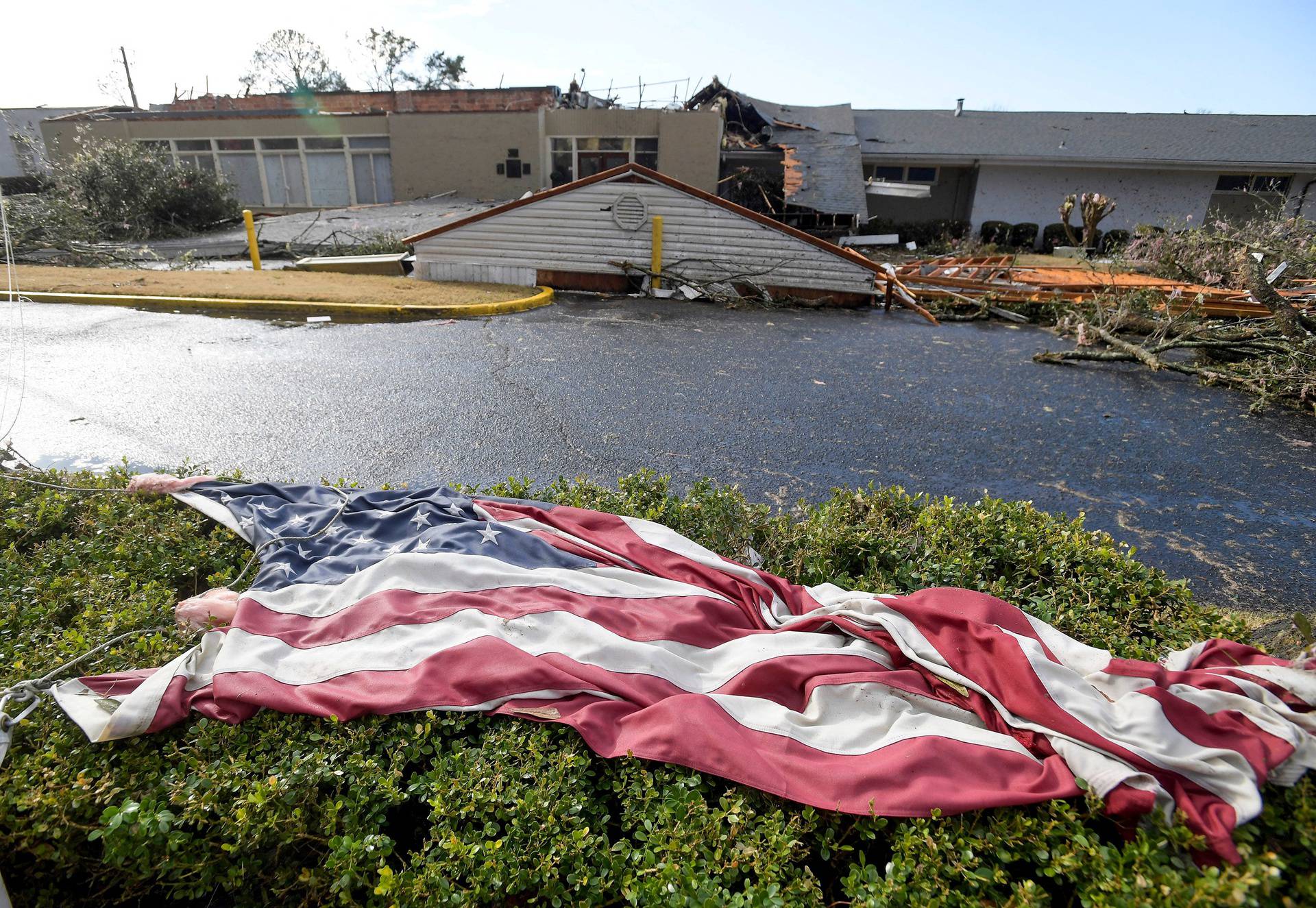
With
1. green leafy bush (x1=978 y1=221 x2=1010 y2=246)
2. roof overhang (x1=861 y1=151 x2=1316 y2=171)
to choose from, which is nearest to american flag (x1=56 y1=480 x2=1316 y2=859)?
green leafy bush (x1=978 y1=221 x2=1010 y2=246)

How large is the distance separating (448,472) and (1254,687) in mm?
4736

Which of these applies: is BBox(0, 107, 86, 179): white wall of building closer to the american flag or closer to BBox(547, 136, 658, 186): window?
BBox(547, 136, 658, 186): window

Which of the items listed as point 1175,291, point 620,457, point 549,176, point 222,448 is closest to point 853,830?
point 620,457

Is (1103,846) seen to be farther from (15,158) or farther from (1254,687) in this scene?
(15,158)

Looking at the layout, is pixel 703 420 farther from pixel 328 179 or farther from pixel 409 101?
pixel 328 179

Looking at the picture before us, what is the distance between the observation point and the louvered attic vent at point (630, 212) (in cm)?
1280

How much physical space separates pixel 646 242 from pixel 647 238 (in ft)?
0.26

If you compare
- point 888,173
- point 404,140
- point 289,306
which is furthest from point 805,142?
point 289,306

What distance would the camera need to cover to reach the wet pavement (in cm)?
525

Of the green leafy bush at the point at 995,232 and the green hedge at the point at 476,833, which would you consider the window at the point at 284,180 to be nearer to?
the green leafy bush at the point at 995,232

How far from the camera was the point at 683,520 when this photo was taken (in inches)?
160

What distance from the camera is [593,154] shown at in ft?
84.5

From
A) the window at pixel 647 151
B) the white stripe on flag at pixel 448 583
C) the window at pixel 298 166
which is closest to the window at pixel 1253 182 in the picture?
the window at pixel 647 151

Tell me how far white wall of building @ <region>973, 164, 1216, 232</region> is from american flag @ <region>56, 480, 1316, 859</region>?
27.7 m
